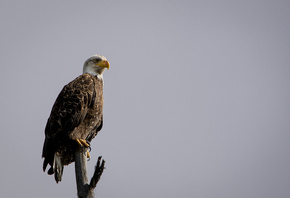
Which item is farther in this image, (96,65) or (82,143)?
(96,65)

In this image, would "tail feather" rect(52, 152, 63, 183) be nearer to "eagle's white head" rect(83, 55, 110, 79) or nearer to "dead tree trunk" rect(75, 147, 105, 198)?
"dead tree trunk" rect(75, 147, 105, 198)

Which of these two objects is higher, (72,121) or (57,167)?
(72,121)

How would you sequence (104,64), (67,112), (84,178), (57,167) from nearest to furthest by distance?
(84,178)
(57,167)
(67,112)
(104,64)

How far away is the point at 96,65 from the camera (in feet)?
25.5

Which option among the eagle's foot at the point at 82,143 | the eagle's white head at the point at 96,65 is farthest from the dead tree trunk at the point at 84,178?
the eagle's white head at the point at 96,65

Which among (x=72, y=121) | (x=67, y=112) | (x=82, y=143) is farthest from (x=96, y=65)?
(x=82, y=143)

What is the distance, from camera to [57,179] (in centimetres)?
623

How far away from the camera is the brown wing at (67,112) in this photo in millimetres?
6332

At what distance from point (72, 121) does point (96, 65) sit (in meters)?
1.61

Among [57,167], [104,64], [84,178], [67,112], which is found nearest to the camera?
[84,178]

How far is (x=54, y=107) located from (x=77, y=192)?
6.46 feet

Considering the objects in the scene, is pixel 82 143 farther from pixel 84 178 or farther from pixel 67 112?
pixel 84 178

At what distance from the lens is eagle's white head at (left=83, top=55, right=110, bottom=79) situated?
7.74 m

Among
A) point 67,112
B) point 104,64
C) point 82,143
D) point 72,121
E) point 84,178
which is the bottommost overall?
point 84,178
